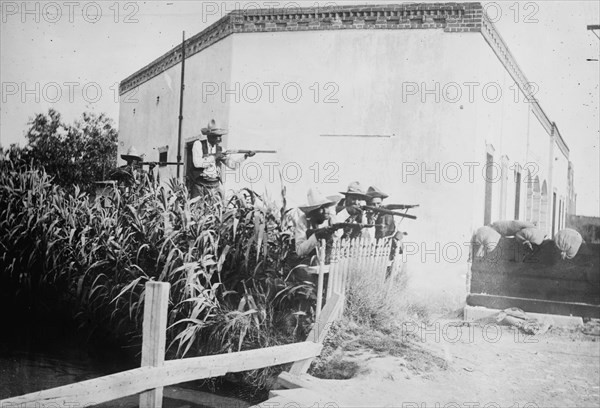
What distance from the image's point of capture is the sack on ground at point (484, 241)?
5070mm

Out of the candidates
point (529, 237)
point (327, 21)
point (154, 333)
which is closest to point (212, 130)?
point (327, 21)

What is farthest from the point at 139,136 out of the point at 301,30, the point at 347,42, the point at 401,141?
the point at 401,141

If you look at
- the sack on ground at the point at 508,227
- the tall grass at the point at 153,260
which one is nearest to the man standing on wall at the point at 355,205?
the tall grass at the point at 153,260

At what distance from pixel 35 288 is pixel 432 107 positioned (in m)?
4.53

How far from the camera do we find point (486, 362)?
4.02 m

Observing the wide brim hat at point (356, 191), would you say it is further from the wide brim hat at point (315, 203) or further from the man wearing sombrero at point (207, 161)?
the man wearing sombrero at point (207, 161)

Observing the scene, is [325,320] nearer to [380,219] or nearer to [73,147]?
[380,219]

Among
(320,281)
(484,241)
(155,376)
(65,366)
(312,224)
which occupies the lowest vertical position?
(65,366)

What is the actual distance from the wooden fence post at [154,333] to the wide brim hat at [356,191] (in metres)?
2.30

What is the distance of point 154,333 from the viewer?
331cm

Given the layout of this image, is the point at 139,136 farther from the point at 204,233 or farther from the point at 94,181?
the point at 204,233

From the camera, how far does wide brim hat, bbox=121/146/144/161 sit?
5746 mm

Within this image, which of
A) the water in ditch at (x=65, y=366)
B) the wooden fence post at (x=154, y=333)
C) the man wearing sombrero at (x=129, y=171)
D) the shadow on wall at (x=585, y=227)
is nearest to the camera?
the wooden fence post at (x=154, y=333)

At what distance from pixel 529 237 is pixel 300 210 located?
226 centimetres
